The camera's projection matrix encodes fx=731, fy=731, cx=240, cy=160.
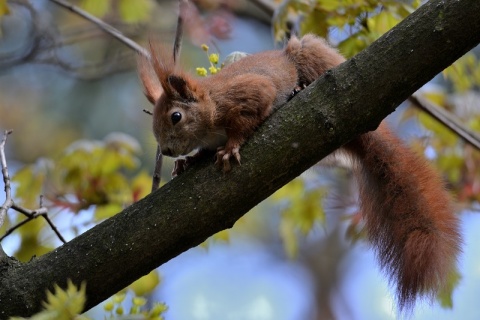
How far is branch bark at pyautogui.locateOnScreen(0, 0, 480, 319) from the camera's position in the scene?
243 cm

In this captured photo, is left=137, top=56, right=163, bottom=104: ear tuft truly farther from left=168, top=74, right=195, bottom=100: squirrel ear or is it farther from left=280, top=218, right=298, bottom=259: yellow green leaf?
left=280, top=218, right=298, bottom=259: yellow green leaf

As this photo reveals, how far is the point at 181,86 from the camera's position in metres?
3.18

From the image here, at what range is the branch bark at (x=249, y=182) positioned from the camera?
243cm

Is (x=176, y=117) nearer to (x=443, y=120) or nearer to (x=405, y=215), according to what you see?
(x=405, y=215)

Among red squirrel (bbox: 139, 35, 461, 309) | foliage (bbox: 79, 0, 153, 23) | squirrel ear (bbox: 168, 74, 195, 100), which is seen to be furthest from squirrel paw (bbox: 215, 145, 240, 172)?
foliage (bbox: 79, 0, 153, 23)

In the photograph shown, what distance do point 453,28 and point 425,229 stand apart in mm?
889

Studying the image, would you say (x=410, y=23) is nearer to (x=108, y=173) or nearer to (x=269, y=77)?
(x=269, y=77)

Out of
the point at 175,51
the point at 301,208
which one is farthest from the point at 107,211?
the point at 301,208

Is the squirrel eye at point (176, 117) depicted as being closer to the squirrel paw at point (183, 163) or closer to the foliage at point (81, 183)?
the squirrel paw at point (183, 163)

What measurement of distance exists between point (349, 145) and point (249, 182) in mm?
914

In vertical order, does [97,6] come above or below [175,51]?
above

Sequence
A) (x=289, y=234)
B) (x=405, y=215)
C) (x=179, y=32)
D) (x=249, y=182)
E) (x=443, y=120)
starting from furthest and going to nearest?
1. (x=289, y=234)
2. (x=443, y=120)
3. (x=405, y=215)
4. (x=179, y=32)
5. (x=249, y=182)

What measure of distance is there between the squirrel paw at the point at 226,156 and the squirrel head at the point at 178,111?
0.55 m

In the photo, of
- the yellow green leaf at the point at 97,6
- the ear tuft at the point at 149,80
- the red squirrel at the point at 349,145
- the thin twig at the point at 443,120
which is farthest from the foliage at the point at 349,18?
the yellow green leaf at the point at 97,6
